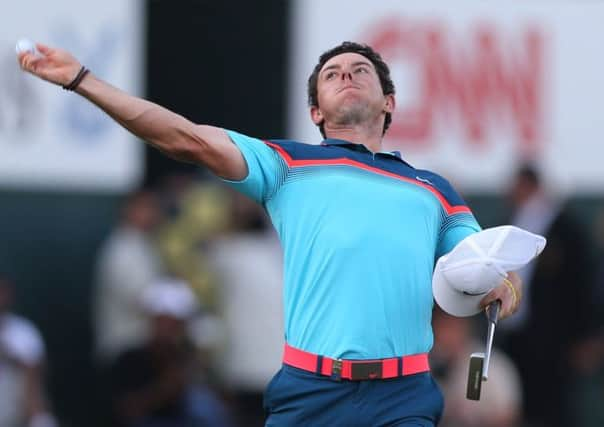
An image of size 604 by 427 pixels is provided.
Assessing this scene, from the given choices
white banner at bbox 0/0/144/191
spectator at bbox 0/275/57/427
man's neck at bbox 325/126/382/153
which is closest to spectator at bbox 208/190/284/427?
white banner at bbox 0/0/144/191

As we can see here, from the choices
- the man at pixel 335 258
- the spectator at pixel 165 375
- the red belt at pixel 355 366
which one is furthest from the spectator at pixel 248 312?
the red belt at pixel 355 366

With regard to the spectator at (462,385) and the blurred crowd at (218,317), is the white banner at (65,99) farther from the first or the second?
the spectator at (462,385)

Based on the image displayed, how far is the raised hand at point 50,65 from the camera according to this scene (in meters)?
5.55

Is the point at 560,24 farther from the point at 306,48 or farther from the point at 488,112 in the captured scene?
the point at 306,48

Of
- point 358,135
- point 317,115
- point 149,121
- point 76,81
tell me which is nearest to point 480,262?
point 358,135

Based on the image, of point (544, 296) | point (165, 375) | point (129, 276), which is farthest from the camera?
point (544, 296)

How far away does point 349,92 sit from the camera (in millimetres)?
6051

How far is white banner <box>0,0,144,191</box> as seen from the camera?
444 inches

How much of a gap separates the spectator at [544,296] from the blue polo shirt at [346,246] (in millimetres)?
5190

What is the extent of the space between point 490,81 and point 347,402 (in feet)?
21.0

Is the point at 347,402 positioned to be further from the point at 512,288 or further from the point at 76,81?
the point at 76,81

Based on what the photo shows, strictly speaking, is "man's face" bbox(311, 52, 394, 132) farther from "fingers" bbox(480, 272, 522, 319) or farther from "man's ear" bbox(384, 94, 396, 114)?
"fingers" bbox(480, 272, 522, 319)

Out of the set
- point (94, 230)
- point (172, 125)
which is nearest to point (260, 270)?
point (94, 230)

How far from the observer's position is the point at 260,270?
1088 centimetres
